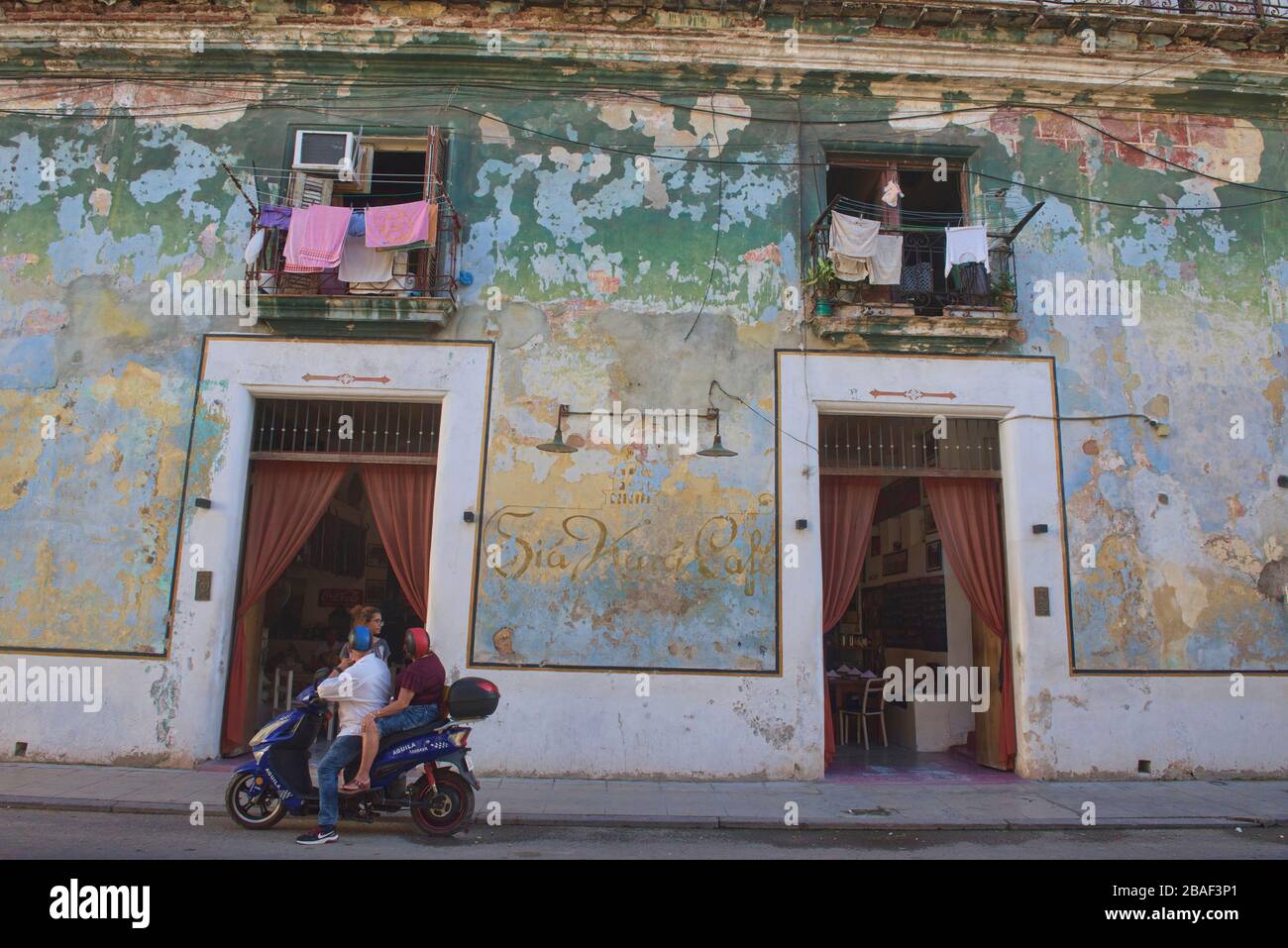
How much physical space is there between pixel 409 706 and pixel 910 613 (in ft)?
28.0

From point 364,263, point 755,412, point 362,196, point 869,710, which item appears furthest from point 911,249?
point 362,196

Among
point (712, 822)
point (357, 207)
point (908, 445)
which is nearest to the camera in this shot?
point (712, 822)

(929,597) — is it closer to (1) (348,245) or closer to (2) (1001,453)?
(2) (1001,453)

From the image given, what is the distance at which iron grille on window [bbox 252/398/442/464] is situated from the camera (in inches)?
412

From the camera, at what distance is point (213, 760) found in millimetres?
9648

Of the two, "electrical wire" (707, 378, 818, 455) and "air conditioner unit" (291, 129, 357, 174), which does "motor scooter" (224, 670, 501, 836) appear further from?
"air conditioner unit" (291, 129, 357, 174)

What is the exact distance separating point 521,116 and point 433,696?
7.27m

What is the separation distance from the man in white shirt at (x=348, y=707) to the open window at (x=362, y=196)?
474cm

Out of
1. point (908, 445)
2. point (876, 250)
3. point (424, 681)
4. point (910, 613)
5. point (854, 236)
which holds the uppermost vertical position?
point (854, 236)

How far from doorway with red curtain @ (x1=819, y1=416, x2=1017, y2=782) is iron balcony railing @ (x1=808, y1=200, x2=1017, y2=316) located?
1428 millimetres

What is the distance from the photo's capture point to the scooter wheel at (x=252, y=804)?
693 cm

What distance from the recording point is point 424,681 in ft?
22.9

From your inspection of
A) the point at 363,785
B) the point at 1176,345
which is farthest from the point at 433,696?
the point at 1176,345

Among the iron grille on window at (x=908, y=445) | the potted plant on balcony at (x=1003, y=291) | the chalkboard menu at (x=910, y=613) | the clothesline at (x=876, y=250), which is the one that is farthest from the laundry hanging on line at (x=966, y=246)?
the chalkboard menu at (x=910, y=613)
